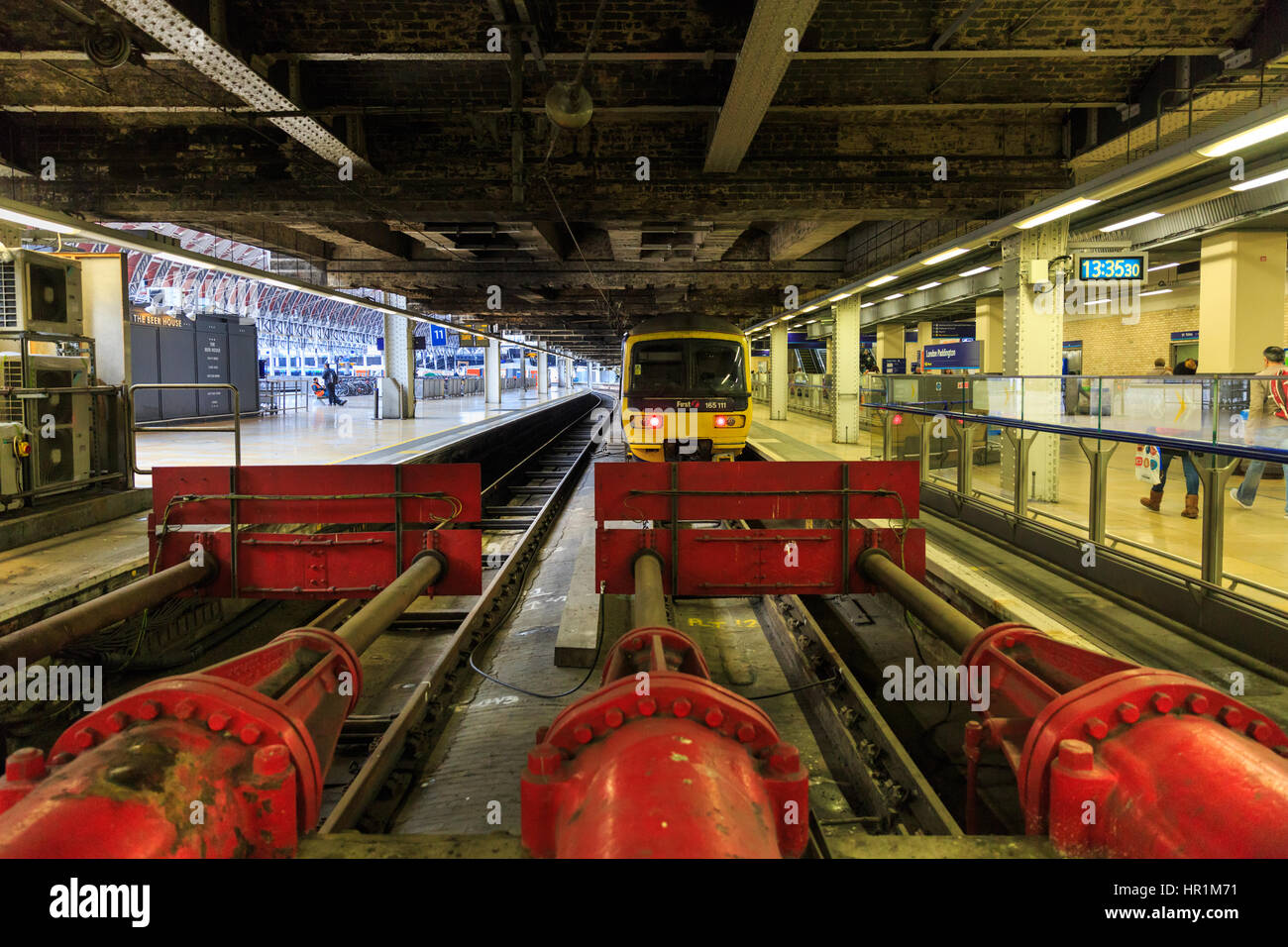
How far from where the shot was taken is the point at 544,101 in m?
8.05

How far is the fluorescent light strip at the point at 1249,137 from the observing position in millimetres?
5266

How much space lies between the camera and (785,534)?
534 centimetres

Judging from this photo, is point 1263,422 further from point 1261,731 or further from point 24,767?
point 24,767

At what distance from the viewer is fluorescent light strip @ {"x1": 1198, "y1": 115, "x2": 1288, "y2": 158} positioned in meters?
5.27

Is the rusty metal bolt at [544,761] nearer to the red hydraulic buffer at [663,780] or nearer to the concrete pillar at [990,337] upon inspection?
the red hydraulic buffer at [663,780]

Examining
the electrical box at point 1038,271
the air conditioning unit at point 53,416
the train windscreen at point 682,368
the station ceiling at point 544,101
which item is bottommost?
the air conditioning unit at point 53,416

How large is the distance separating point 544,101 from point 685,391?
5481 mm

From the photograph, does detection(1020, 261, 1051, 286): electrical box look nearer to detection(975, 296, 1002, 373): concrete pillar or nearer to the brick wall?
the brick wall

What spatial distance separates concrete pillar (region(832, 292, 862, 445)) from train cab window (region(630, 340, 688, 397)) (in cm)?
776

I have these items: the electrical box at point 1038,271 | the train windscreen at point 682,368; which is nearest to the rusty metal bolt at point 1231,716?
the electrical box at point 1038,271

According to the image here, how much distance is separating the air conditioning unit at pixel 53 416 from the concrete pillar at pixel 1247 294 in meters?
17.3

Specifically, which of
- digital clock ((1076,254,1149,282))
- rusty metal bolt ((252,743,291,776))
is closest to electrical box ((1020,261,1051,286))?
digital clock ((1076,254,1149,282))

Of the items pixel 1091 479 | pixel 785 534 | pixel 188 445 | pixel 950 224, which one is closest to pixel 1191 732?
pixel 785 534
